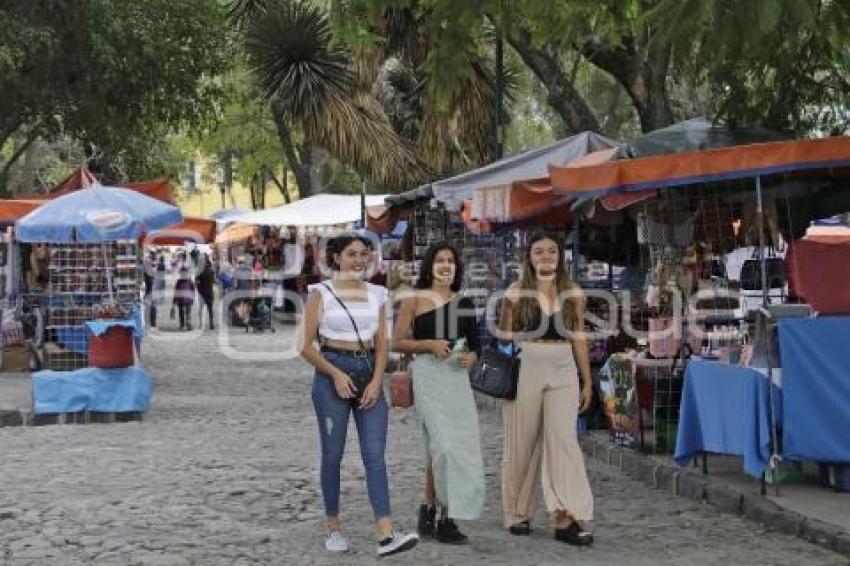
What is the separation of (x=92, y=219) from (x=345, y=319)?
9.18 m

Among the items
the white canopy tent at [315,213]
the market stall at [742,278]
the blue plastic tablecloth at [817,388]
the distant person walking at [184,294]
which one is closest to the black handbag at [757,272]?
the market stall at [742,278]

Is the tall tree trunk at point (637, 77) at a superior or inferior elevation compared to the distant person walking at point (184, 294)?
superior

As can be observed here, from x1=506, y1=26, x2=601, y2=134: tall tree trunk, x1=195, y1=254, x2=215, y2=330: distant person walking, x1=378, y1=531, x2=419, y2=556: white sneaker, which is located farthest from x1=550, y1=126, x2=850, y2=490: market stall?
x1=195, y1=254, x2=215, y2=330: distant person walking

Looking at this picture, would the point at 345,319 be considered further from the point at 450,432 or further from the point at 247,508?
the point at 247,508

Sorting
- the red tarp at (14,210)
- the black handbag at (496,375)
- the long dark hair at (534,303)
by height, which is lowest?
the black handbag at (496,375)

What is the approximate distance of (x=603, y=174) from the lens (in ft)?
30.4

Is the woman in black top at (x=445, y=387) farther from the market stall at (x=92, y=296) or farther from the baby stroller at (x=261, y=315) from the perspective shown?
the baby stroller at (x=261, y=315)

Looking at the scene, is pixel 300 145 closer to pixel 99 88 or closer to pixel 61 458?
pixel 99 88

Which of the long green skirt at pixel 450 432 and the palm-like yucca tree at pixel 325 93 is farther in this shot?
the palm-like yucca tree at pixel 325 93

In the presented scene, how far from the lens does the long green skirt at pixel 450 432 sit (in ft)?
23.1

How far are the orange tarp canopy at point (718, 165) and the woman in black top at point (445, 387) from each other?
220 centimetres

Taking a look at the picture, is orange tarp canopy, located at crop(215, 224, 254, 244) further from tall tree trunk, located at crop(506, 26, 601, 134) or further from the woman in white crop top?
the woman in white crop top

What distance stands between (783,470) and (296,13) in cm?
1819

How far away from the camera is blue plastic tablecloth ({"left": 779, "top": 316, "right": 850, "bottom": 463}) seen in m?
8.34
